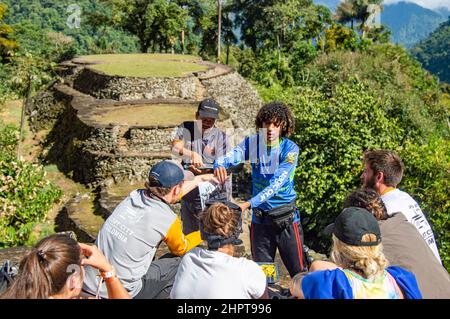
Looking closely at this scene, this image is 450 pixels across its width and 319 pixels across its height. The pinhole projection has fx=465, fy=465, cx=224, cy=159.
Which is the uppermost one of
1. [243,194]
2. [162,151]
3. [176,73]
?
[176,73]

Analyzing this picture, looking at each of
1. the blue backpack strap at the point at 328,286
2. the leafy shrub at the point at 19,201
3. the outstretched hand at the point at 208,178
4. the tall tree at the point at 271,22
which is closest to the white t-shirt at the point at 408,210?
the blue backpack strap at the point at 328,286

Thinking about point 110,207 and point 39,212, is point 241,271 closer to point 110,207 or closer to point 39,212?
point 39,212

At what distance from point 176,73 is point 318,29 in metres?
20.4

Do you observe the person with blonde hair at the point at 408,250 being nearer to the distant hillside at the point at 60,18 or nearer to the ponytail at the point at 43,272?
the ponytail at the point at 43,272

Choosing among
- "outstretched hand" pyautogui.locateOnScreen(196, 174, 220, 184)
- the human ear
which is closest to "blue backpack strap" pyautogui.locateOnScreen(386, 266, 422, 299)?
the human ear

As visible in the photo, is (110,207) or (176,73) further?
(176,73)

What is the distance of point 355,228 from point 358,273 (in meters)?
0.20

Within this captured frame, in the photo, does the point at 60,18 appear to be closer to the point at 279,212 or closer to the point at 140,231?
the point at 279,212

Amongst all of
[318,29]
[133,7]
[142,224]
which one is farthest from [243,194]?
[318,29]

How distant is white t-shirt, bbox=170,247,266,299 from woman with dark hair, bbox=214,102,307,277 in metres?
1.10

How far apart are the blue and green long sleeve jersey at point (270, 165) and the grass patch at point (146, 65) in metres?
13.9

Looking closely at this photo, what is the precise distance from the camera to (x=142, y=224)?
275 cm

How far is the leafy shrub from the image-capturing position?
6.23m

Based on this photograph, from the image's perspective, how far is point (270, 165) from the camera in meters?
3.54
